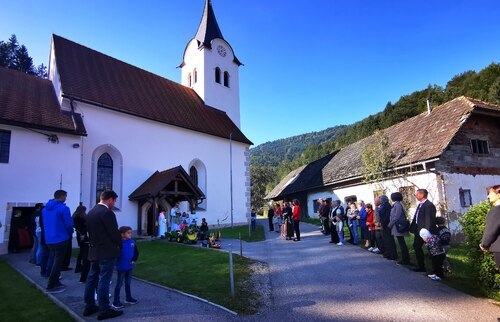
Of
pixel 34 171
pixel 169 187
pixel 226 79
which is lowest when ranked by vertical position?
pixel 169 187

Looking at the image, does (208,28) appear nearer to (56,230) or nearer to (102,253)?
(56,230)

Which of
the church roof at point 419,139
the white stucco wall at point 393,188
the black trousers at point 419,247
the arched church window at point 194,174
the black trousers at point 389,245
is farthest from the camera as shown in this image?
the arched church window at point 194,174

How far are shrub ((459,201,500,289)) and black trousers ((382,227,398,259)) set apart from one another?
2322 millimetres

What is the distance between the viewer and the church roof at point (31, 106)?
1367 cm

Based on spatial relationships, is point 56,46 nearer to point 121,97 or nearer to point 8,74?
point 8,74

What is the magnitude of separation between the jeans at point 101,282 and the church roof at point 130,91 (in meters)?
13.2

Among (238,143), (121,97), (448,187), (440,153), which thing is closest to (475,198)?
(448,187)

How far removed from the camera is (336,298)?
19.5 feet

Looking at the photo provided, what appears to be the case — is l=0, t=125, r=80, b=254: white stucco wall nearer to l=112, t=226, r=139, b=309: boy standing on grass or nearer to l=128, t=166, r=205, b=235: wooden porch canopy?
l=128, t=166, r=205, b=235: wooden porch canopy

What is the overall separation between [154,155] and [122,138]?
2.11 m

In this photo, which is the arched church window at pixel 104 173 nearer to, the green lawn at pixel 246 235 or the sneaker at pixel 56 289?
the green lawn at pixel 246 235

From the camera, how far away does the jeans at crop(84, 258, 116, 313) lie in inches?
197

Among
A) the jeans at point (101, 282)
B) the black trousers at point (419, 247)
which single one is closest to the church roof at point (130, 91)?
the jeans at point (101, 282)

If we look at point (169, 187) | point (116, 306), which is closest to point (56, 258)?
point (116, 306)
